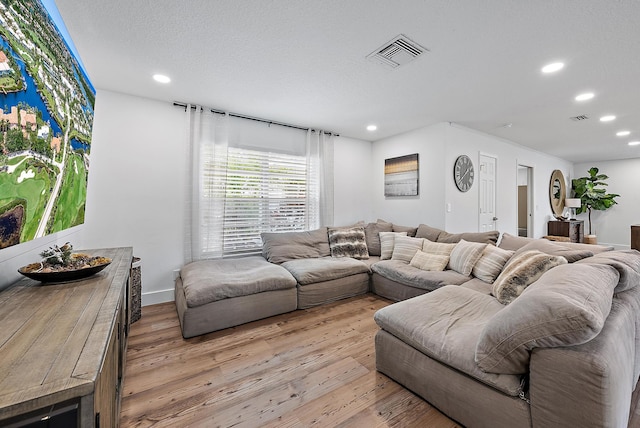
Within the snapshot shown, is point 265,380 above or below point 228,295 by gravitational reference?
below

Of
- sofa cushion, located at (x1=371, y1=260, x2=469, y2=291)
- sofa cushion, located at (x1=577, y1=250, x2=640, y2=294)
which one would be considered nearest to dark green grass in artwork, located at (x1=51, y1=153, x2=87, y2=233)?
sofa cushion, located at (x1=371, y1=260, x2=469, y2=291)

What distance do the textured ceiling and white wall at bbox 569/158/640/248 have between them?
4.77 m

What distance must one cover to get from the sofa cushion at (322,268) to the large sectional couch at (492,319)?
1 cm

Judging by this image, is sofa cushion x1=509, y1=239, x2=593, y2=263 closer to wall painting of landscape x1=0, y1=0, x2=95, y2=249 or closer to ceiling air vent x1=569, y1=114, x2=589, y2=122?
ceiling air vent x1=569, y1=114, x2=589, y2=122

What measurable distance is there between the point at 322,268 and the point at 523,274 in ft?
6.38

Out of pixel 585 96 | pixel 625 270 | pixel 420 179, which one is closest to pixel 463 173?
pixel 420 179

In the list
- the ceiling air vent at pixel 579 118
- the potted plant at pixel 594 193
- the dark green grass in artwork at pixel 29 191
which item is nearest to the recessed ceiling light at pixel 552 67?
the ceiling air vent at pixel 579 118

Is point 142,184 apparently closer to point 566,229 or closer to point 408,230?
point 408,230

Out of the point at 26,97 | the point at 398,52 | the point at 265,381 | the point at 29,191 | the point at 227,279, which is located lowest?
the point at 265,381

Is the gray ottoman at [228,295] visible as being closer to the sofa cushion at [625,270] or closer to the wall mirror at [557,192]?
the sofa cushion at [625,270]

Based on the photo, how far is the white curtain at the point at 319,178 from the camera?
4230mm

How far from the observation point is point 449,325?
65.5 inches

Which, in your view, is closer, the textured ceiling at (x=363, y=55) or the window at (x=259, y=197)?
the textured ceiling at (x=363, y=55)

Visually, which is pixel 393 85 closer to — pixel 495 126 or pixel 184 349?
pixel 495 126
